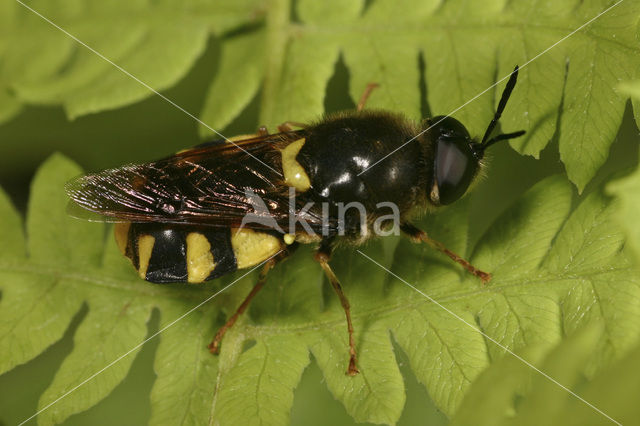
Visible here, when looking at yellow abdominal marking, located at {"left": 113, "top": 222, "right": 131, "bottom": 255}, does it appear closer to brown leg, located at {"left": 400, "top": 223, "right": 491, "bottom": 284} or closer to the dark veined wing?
the dark veined wing

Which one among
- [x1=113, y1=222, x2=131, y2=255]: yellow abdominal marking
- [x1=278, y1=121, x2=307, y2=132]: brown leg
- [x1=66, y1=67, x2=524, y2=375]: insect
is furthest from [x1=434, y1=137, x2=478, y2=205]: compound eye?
[x1=113, y1=222, x2=131, y2=255]: yellow abdominal marking

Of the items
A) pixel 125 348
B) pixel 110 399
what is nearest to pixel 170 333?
pixel 125 348

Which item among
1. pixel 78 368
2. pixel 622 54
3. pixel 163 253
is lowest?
pixel 78 368

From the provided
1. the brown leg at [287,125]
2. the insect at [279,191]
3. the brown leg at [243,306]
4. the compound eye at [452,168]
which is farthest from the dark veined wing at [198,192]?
the compound eye at [452,168]

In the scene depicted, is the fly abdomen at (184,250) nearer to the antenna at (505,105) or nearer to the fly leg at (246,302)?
the fly leg at (246,302)

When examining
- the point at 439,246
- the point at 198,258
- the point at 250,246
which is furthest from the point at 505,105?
the point at 198,258

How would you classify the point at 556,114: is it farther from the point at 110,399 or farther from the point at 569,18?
the point at 110,399

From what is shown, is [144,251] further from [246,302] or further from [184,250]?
[246,302]
